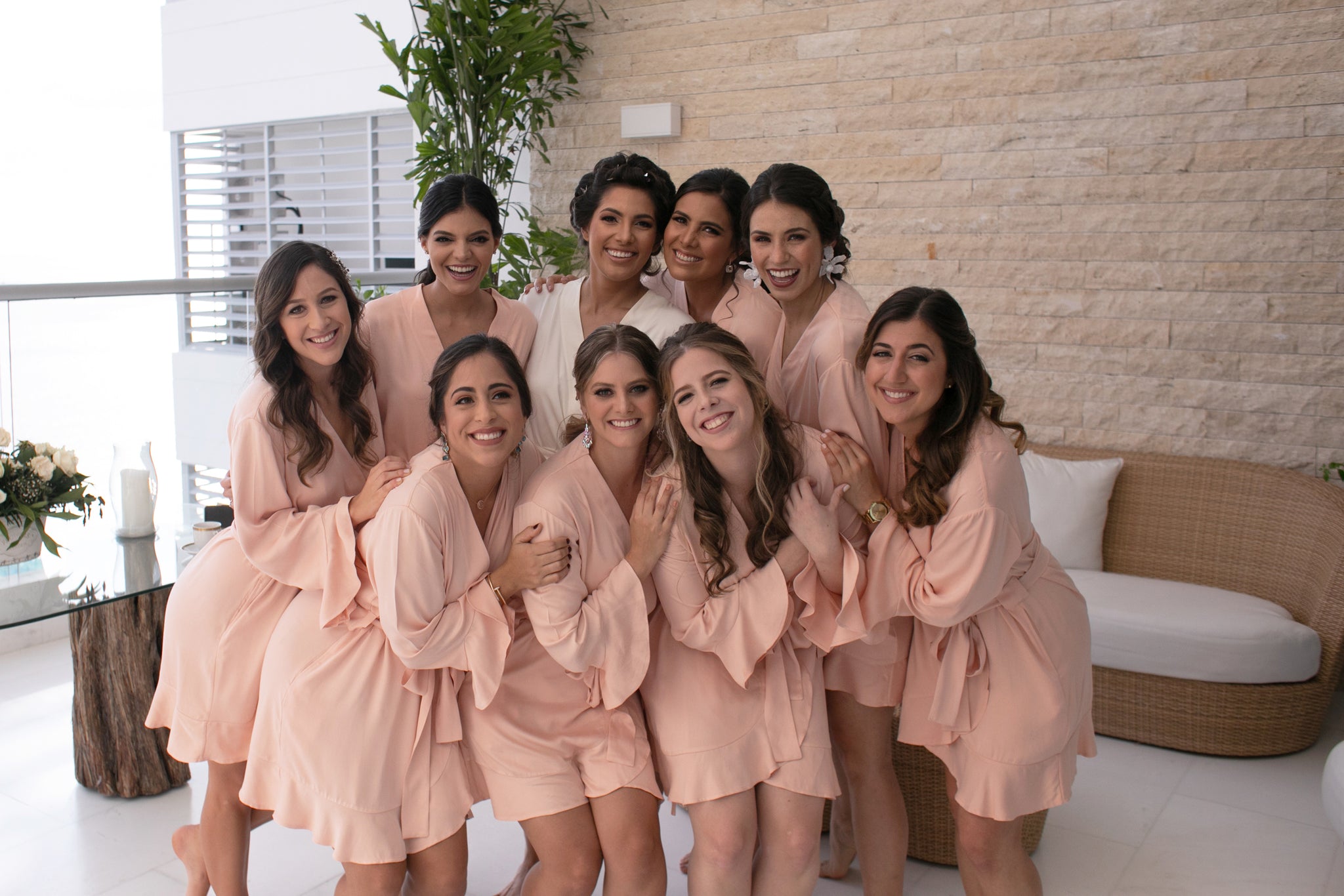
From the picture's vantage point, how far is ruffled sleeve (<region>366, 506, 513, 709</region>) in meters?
1.92

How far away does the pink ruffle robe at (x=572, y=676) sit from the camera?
77.7 inches

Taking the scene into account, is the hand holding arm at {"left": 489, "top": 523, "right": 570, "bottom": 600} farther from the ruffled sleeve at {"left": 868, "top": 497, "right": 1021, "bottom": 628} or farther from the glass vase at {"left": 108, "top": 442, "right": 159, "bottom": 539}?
the glass vase at {"left": 108, "top": 442, "right": 159, "bottom": 539}

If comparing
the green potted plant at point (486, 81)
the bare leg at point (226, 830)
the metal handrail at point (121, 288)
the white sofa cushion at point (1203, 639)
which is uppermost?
the green potted plant at point (486, 81)

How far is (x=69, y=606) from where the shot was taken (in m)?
2.45

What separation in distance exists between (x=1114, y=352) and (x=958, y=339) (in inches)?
79.4

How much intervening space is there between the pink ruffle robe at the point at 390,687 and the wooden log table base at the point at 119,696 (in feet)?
3.39

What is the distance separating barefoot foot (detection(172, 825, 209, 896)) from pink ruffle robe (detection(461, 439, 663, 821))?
718 millimetres

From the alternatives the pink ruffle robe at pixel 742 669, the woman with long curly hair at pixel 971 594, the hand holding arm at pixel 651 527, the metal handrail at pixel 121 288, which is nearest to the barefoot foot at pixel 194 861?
the pink ruffle robe at pixel 742 669

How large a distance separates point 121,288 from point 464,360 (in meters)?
2.18

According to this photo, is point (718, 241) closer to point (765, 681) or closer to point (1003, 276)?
point (765, 681)

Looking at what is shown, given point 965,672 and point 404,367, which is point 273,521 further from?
point 965,672

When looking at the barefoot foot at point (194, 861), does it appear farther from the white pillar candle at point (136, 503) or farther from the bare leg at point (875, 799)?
the bare leg at point (875, 799)

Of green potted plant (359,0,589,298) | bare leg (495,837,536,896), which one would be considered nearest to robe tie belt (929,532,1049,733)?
bare leg (495,837,536,896)

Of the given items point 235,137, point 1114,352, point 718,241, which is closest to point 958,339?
point 718,241
